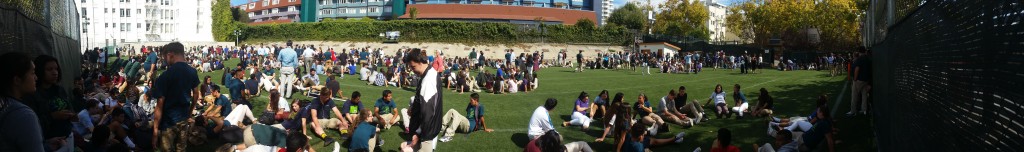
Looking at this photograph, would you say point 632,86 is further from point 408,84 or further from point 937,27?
point 937,27

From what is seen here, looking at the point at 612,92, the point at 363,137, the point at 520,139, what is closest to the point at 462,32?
the point at 612,92

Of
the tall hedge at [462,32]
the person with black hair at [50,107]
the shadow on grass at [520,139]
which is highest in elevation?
the tall hedge at [462,32]

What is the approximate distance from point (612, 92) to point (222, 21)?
7383 cm

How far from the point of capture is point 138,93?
15414mm

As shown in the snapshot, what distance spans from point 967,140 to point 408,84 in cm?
2029

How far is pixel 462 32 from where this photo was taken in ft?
194

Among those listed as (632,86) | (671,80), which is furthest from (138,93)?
(671,80)

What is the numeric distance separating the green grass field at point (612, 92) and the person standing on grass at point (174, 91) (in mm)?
2865

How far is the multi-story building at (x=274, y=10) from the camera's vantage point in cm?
12275

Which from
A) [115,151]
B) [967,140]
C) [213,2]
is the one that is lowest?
[115,151]

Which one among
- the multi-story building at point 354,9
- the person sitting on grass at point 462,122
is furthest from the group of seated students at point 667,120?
the multi-story building at point 354,9

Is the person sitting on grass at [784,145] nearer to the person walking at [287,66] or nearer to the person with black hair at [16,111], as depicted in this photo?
the person with black hair at [16,111]

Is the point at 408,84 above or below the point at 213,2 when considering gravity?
below

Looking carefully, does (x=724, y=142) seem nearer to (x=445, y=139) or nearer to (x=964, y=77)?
(x=445, y=139)
